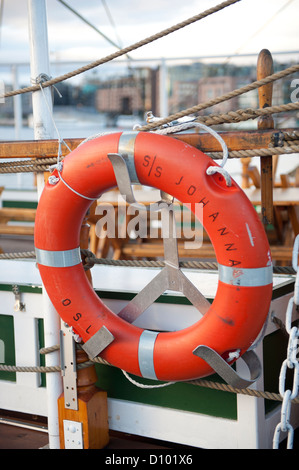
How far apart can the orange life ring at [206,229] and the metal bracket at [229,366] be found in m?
0.02

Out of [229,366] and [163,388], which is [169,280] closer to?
[229,366]

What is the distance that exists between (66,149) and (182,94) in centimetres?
989

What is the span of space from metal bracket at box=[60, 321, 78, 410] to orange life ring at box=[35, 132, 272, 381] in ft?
0.26

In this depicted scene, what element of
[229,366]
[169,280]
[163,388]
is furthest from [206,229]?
[163,388]

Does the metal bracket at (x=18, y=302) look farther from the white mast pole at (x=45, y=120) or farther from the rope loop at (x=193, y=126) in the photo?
the rope loop at (x=193, y=126)

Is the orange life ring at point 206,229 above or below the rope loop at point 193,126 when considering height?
below

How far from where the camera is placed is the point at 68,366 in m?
1.57

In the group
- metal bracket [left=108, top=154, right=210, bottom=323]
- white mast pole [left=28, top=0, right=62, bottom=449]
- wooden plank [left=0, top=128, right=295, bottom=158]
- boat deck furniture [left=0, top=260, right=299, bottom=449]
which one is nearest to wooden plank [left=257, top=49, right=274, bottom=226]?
wooden plank [left=0, top=128, right=295, bottom=158]

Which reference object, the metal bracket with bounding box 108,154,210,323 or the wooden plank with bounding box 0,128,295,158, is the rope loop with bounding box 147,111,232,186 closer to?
the wooden plank with bounding box 0,128,295,158

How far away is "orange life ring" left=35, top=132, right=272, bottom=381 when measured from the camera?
1.26m

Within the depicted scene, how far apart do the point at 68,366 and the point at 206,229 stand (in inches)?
22.0

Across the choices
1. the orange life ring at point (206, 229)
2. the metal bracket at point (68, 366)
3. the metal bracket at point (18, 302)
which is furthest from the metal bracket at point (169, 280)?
the metal bracket at point (18, 302)

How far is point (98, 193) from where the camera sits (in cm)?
142

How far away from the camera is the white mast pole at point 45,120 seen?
157 centimetres
